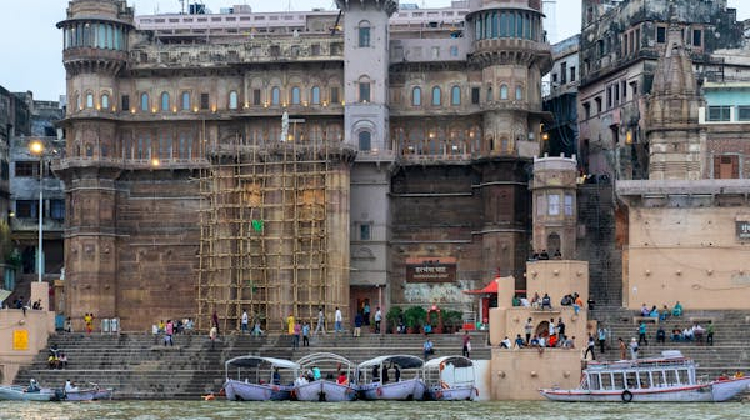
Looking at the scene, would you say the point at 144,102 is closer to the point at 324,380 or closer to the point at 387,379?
the point at 387,379

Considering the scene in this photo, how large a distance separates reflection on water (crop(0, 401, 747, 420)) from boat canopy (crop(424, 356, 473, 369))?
3479mm

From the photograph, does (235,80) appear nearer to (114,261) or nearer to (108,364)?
(114,261)

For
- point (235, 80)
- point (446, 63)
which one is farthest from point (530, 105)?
point (235, 80)

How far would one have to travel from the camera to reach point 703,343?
3794 inches

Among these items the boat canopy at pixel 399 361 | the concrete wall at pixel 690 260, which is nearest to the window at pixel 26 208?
the concrete wall at pixel 690 260

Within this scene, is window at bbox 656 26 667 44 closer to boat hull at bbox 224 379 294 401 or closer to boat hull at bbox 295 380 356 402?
boat hull at bbox 295 380 356 402

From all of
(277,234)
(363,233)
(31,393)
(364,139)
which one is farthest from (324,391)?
(364,139)

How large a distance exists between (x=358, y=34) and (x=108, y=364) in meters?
29.7

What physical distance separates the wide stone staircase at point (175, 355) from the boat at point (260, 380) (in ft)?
5.79

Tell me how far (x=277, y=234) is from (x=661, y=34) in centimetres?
2734

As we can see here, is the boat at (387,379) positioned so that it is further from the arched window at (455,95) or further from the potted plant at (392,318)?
the arched window at (455,95)

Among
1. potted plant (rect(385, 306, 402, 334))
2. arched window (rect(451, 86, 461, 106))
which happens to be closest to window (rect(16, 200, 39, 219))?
arched window (rect(451, 86, 461, 106))

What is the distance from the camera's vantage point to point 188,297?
121438mm

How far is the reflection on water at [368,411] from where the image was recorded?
7812cm
